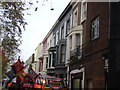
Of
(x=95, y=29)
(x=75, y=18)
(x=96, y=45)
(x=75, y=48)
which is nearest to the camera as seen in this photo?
(x=96, y=45)

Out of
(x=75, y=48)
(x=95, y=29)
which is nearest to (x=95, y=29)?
(x=95, y=29)

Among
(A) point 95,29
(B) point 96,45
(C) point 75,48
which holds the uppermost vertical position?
(A) point 95,29

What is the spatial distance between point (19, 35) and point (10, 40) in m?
0.89

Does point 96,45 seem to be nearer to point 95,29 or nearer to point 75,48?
point 95,29

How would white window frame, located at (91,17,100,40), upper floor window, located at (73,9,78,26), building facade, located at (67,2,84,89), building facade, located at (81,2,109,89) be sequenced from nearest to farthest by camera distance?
building facade, located at (81,2,109,89)
white window frame, located at (91,17,100,40)
building facade, located at (67,2,84,89)
upper floor window, located at (73,9,78,26)

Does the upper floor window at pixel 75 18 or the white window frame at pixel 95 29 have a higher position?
the upper floor window at pixel 75 18

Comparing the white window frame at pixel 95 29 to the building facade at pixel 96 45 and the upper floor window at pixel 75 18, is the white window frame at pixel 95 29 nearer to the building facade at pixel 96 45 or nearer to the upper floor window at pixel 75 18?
the building facade at pixel 96 45

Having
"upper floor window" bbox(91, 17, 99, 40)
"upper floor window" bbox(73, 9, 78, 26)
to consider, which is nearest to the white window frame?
"upper floor window" bbox(91, 17, 99, 40)

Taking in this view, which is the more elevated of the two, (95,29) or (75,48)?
(95,29)

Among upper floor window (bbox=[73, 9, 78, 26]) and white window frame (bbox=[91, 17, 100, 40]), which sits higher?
upper floor window (bbox=[73, 9, 78, 26])

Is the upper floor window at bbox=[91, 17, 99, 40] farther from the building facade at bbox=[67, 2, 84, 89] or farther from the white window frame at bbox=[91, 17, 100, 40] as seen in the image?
the building facade at bbox=[67, 2, 84, 89]

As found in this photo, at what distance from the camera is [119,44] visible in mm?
7672

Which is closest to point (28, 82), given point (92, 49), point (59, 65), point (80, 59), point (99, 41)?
point (80, 59)

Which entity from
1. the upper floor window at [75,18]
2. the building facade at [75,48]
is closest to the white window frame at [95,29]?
the building facade at [75,48]
